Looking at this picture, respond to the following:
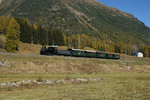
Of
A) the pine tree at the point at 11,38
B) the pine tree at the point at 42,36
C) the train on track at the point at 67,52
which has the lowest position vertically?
the train on track at the point at 67,52

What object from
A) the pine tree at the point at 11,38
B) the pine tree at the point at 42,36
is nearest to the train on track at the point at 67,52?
the pine tree at the point at 11,38

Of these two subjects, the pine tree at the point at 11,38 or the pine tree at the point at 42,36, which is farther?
the pine tree at the point at 42,36

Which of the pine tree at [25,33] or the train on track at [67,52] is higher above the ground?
the pine tree at [25,33]

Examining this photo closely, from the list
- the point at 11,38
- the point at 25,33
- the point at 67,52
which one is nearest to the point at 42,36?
the point at 25,33

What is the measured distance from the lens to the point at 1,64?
3419 cm

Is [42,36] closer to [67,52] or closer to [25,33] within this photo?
[25,33]

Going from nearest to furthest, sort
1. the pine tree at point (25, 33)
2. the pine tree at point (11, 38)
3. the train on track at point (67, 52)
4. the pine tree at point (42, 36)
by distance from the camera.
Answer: the train on track at point (67, 52) → the pine tree at point (11, 38) → the pine tree at point (25, 33) → the pine tree at point (42, 36)

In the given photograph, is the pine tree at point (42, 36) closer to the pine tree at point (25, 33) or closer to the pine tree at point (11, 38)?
the pine tree at point (25, 33)

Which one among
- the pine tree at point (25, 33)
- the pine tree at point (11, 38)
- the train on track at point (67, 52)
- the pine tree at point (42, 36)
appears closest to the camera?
the train on track at point (67, 52)

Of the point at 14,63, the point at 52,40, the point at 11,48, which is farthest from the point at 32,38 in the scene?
the point at 14,63

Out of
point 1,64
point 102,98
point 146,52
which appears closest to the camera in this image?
point 102,98

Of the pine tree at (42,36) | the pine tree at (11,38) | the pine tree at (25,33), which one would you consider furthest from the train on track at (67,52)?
the pine tree at (42,36)

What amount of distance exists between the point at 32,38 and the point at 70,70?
81.7 meters

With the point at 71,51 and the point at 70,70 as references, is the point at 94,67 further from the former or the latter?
the point at 71,51
